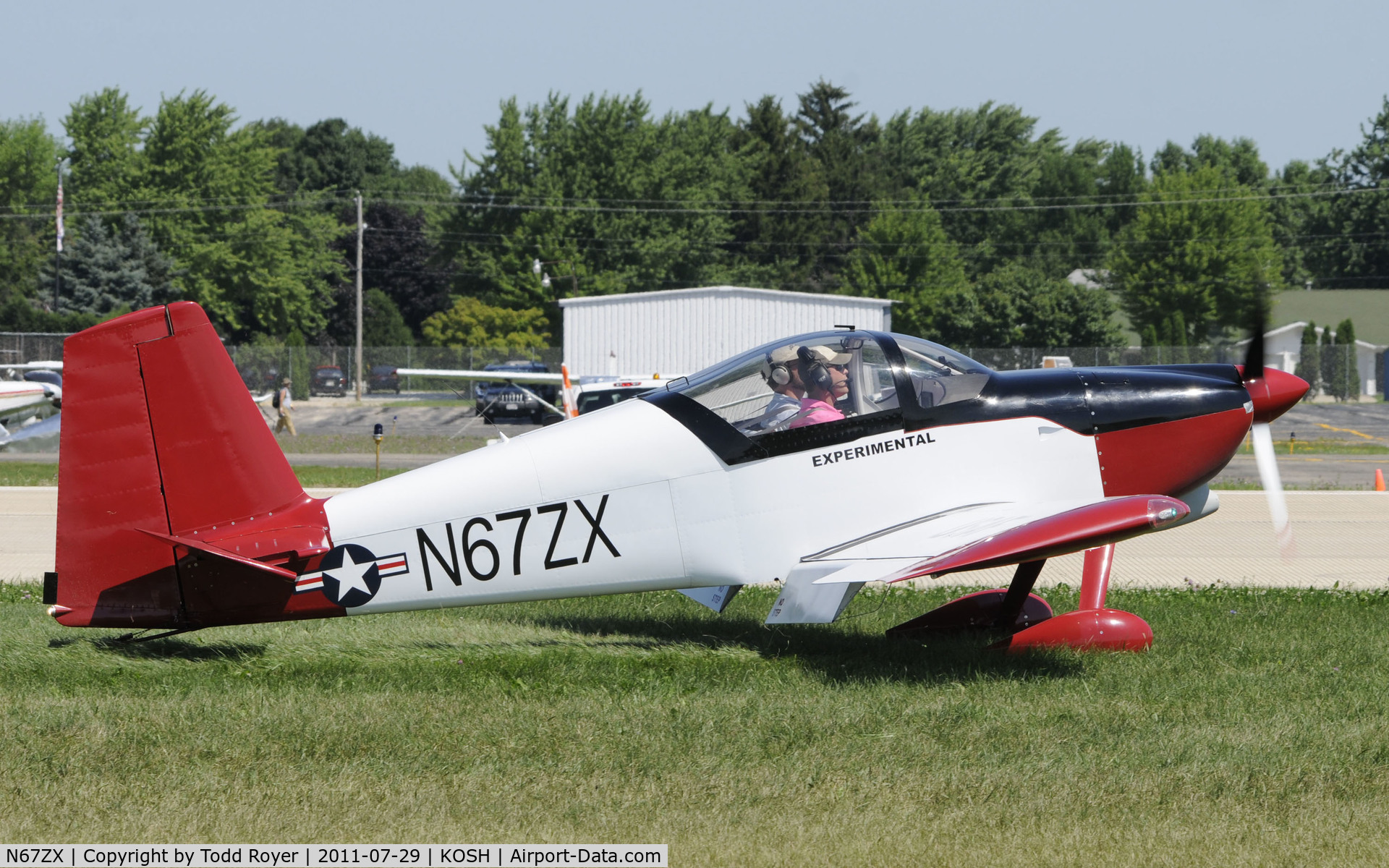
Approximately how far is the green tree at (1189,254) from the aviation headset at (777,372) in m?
61.9

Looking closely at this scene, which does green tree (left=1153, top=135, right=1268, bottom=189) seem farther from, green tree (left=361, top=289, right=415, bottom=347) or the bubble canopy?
the bubble canopy

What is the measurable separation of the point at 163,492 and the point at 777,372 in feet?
11.4

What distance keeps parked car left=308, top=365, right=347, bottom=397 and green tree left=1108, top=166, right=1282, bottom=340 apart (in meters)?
43.5

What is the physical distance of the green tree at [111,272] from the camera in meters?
58.2

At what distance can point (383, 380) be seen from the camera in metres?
57.7

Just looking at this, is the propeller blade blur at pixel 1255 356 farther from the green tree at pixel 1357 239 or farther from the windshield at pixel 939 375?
the green tree at pixel 1357 239

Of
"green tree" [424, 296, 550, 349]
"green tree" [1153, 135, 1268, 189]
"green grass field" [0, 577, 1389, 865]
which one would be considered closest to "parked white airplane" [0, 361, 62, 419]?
"green grass field" [0, 577, 1389, 865]

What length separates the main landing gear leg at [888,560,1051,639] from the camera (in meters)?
8.22

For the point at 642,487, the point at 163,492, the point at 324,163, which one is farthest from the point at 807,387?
the point at 324,163

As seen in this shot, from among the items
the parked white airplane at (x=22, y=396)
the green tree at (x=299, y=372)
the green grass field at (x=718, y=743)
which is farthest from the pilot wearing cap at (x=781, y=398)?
the green tree at (x=299, y=372)

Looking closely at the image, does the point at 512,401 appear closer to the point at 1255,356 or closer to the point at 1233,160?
the point at 1255,356

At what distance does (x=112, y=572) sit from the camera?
21.3ft

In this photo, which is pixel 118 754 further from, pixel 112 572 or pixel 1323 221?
pixel 1323 221

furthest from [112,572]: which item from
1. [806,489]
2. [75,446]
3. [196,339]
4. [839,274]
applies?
[839,274]
